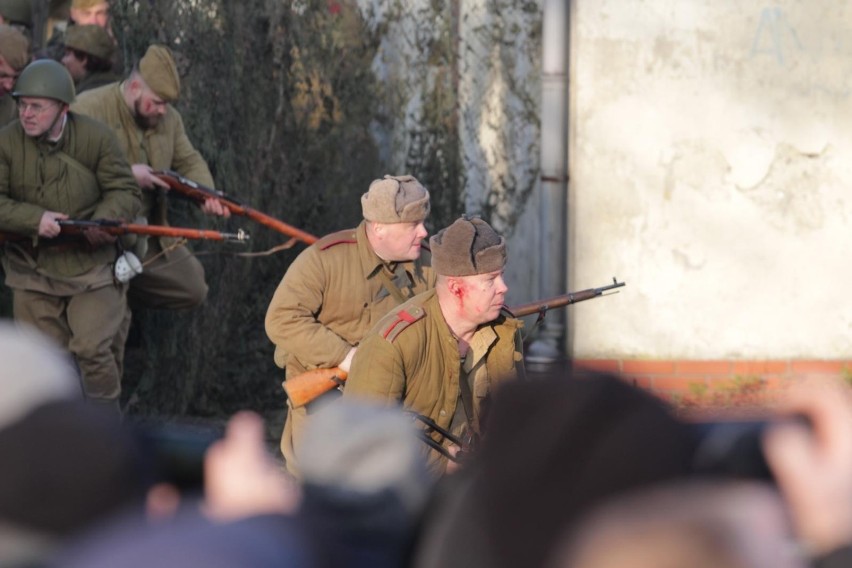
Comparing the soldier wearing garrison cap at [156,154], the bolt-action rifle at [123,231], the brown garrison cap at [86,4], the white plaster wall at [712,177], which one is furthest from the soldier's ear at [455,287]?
the brown garrison cap at [86,4]

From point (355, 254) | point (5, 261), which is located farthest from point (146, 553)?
point (5, 261)

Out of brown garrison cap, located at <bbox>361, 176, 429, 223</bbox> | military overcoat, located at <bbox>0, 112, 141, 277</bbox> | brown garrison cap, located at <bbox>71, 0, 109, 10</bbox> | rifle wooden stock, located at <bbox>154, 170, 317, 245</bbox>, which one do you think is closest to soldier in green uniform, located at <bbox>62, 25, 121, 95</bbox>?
brown garrison cap, located at <bbox>71, 0, 109, 10</bbox>

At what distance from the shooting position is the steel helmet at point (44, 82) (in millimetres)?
7219

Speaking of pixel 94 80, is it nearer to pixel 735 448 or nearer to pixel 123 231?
pixel 123 231

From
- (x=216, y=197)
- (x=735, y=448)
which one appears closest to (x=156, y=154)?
(x=216, y=197)

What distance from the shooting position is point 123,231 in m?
7.59

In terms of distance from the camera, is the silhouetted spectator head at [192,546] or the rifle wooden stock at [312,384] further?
the rifle wooden stock at [312,384]

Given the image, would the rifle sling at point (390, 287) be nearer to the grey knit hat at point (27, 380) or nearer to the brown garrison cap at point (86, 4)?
the brown garrison cap at point (86, 4)

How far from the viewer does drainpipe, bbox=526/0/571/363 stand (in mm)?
8414

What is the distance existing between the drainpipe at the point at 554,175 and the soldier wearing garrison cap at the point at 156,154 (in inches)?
71.4

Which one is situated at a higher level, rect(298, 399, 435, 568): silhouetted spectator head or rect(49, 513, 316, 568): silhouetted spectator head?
rect(49, 513, 316, 568): silhouetted spectator head

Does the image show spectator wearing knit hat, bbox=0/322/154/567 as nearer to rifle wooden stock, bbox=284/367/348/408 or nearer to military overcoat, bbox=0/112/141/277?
rifle wooden stock, bbox=284/367/348/408

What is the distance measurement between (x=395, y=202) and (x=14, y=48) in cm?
270

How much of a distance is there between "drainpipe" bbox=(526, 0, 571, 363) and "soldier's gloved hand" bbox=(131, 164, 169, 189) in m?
2.13
